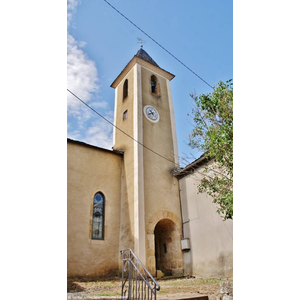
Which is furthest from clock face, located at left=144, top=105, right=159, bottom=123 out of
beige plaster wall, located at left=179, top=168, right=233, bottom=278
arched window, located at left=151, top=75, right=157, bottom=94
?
beige plaster wall, located at left=179, top=168, right=233, bottom=278

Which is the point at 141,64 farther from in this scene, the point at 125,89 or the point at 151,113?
the point at 151,113

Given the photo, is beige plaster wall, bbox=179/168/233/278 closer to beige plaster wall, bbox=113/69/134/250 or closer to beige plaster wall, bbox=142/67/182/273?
beige plaster wall, bbox=142/67/182/273

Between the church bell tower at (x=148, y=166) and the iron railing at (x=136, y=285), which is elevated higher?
the church bell tower at (x=148, y=166)

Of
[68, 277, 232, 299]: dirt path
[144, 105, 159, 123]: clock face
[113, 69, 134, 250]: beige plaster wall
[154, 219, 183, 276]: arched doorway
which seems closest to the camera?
[68, 277, 232, 299]: dirt path

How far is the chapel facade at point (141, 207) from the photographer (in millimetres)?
8383

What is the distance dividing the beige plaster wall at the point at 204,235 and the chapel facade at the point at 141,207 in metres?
0.03

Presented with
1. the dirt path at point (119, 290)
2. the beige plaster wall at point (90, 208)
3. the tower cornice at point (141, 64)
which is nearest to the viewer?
the dirt path at point (119, 290)

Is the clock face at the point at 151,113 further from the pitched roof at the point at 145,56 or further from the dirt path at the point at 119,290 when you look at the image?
the dirt path at the point at 119,290

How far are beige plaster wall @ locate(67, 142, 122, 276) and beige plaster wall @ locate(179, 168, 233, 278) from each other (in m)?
Result: 2.51

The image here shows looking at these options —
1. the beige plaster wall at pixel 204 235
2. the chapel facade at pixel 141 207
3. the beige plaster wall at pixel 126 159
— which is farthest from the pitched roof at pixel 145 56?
the beige plaster wall at pixel 204 235

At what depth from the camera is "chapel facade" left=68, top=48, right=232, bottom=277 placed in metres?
8.38
